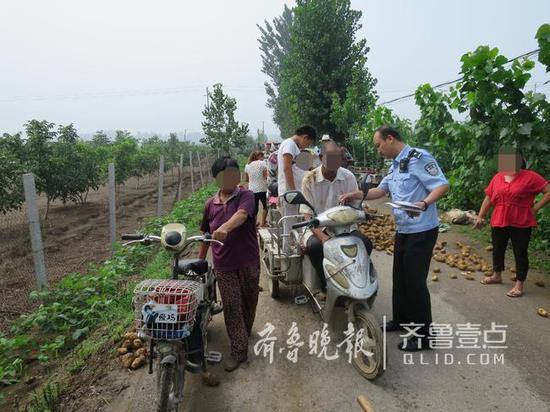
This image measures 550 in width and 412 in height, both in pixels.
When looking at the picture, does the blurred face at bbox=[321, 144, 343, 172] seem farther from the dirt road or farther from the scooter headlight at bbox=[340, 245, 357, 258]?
the dirt road

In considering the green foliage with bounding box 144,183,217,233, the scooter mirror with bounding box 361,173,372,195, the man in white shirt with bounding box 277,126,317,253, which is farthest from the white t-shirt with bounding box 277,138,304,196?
the green foliage with bounding box 144,183,217,233

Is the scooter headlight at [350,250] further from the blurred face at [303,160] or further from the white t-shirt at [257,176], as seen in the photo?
the white t-shirt at [257,176]

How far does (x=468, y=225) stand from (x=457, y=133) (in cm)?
253

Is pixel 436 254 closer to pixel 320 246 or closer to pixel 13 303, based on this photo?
pixel 320 246

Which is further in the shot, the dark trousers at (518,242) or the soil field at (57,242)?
the soil field at (57,242)

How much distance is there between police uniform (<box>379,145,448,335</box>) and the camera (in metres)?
3.47

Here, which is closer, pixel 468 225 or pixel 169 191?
pixel 468 225

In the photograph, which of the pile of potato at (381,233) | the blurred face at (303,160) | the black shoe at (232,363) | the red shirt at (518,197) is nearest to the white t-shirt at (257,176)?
the pile of potato at (381,233)

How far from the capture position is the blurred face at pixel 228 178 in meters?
3.29

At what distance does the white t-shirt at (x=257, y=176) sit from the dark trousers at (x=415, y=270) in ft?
14.4

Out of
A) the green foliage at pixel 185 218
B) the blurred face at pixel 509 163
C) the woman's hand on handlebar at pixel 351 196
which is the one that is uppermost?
the blurred face at pixel 509 163

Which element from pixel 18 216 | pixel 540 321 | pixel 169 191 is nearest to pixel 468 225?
pixel 540 321

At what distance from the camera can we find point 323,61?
1805cm

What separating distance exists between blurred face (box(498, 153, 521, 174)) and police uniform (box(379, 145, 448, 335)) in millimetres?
1528
